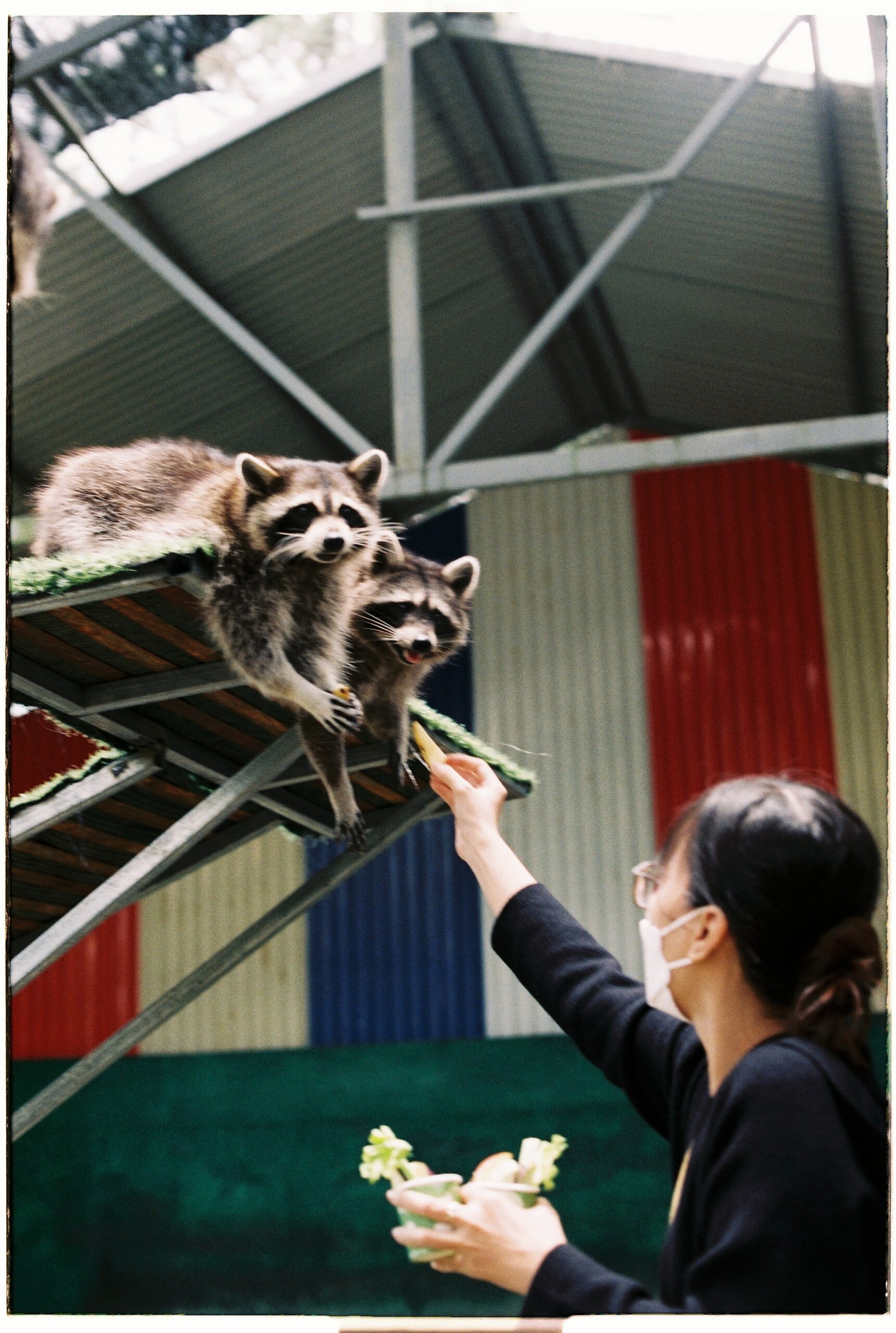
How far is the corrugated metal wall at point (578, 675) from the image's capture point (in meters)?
6.96

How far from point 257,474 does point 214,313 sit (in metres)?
3.20

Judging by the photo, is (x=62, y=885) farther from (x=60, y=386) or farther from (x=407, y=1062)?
(x=407, y=1062)

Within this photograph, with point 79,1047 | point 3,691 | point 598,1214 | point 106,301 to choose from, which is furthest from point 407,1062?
point 3,691

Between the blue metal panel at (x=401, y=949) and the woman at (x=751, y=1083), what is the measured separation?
19.6 ft

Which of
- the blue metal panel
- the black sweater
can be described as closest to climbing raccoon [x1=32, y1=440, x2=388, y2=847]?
the black sweater

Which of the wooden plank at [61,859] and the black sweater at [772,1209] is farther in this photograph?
the wooden plank at [61,859]

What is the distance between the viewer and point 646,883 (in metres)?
1.82

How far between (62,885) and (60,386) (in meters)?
2.21

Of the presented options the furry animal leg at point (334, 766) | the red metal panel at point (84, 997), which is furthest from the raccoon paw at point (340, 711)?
the red metal panel at point (84, 997)

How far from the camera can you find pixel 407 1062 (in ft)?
28.8

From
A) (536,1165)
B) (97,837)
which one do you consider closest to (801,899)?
(536,1165)

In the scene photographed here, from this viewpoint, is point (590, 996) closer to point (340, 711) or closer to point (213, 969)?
point (340, 711)

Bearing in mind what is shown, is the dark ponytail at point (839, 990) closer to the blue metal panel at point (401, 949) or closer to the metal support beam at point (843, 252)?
the metal support beam at point (843, 252)

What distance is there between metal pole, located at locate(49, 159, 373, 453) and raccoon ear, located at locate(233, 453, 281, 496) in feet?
8.48
